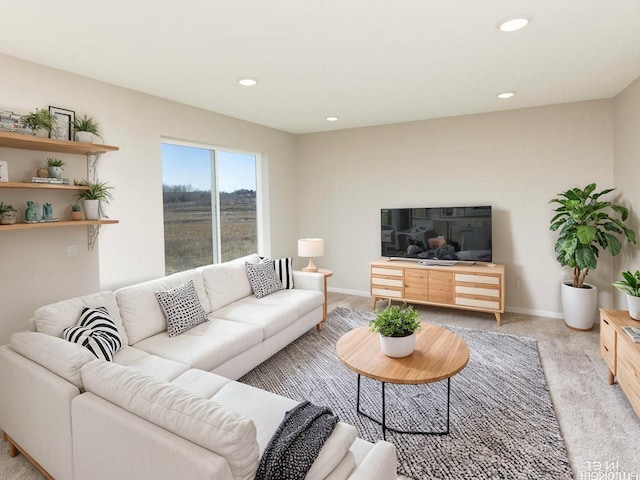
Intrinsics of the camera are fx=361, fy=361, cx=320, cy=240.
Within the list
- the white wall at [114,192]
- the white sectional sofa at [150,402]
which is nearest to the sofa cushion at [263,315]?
the white sectional sofa at [150,402]

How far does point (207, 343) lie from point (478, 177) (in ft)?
12.6

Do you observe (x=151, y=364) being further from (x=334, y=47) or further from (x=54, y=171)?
(x=334, y=47)

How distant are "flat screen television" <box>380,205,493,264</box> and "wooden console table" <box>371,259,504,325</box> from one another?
0.47 feet

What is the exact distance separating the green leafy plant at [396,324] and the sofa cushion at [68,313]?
1.84m

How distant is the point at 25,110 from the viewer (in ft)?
8.75

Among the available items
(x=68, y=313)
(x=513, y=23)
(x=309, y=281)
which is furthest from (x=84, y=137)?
(x=513, y=23)

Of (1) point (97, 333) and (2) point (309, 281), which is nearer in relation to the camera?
(1) point (97, 333)

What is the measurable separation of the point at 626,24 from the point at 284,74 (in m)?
2.37

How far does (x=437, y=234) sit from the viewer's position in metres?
4.73

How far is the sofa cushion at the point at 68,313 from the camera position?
2.30 metres

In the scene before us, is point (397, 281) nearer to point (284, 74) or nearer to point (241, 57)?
point (284, 74)

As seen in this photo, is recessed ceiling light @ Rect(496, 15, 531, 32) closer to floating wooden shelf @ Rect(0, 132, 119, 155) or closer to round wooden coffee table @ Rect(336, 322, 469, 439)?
round wooden coffee table @ Rect(336, 322, 469, 439)

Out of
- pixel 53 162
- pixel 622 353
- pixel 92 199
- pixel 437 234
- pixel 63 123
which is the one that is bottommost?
pixel 622 353

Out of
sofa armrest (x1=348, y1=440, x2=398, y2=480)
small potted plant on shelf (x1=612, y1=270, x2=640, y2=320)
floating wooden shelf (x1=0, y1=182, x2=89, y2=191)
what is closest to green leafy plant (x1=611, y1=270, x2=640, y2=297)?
small potted plant on shelf (x1=612, y1=270, x2=640, y2=320)
